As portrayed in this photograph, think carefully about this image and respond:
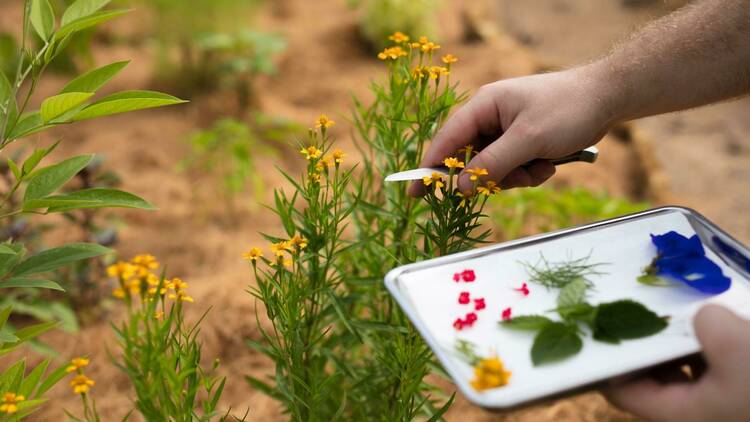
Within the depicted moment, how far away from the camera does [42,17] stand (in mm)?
1213

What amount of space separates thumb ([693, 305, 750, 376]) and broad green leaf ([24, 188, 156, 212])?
2.63 feet

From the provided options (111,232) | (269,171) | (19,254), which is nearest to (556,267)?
(19,254)

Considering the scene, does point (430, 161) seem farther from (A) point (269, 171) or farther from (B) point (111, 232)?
(A) point (269, 171)

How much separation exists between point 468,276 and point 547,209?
1.65 meters

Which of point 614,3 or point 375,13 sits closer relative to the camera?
point 375,13

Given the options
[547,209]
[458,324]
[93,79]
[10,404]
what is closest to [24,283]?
[10,404]

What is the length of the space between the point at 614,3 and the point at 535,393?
16.3 ft

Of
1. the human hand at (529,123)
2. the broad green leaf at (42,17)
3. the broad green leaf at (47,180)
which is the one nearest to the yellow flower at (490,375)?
the human hand at (529,123)

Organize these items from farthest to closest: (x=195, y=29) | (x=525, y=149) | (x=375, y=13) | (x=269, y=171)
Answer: (x=375, y=13), (x=195, y=29), (x=269, y=171), (x=525, y=149)

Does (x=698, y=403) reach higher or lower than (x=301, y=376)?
higher

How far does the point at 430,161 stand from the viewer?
1.46 metres

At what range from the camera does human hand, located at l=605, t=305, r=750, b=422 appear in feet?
3.12

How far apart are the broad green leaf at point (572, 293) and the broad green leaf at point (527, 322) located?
54 mm

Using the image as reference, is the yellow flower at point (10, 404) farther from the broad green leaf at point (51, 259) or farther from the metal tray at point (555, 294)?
the metal tray at point (555, 294)
